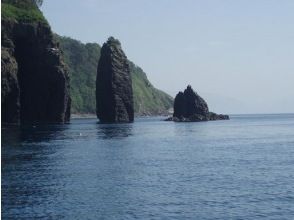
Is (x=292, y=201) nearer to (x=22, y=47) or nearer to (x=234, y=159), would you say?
(x=234, y=159)

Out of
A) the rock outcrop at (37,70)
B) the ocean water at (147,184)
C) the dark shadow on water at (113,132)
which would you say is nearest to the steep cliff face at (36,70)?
the rock outcrop at (37,70)

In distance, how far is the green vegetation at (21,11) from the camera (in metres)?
173

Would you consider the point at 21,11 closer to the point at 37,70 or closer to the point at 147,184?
the point at 37,70

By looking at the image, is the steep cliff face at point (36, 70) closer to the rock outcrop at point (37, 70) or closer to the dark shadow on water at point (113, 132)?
the rock outcrop at point (37, 70)

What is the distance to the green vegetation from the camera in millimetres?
173000

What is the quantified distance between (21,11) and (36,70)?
2579 centimetres

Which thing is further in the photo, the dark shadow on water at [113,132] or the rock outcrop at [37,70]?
the rock outcrop at [37,70]

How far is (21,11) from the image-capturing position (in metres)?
182

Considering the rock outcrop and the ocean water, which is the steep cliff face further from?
the ocean water

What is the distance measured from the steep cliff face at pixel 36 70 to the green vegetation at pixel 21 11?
1507 mm

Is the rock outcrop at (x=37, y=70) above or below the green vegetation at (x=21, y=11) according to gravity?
below

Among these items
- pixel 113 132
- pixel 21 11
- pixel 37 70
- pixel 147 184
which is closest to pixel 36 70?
pixel 37 70

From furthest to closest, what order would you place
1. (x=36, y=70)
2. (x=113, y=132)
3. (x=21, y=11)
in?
1. (x=21, y=11)
2. (x=36, y=70)
3. (x=113, y=132)

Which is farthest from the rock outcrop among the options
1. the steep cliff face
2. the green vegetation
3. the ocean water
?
the ocean water
